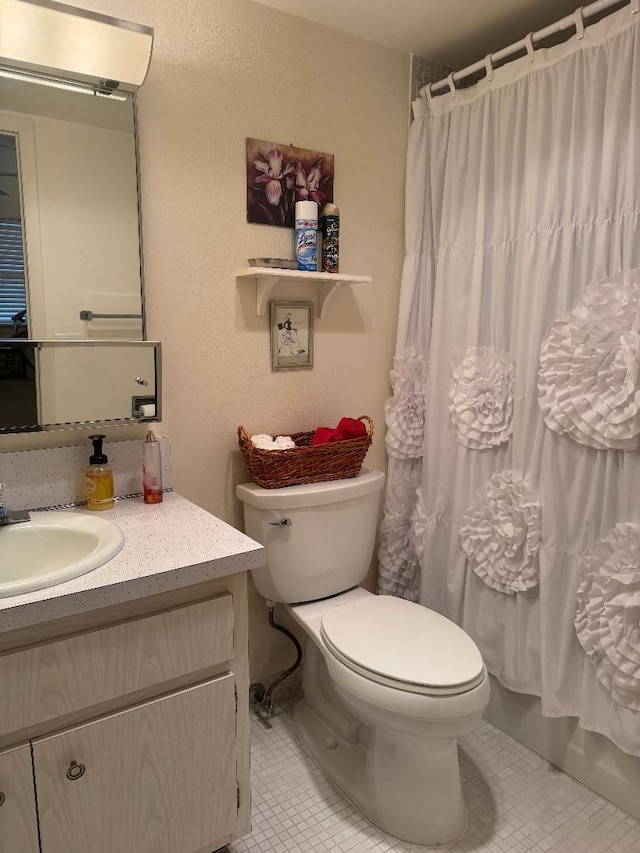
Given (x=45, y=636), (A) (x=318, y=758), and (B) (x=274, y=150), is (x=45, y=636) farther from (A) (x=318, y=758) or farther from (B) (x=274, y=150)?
(B) (x=274, y=150)

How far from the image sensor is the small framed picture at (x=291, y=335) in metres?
1.81

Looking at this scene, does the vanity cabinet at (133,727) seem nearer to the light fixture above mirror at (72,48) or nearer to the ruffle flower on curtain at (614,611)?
the ruffle flower on curtain at (614,611)

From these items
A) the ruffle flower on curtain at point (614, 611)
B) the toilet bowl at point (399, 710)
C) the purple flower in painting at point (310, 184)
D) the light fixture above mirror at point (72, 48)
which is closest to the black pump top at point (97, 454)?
the toilet bowl at point (399, 710)

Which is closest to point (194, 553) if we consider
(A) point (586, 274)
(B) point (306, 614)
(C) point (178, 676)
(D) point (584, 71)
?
(C) point (178, 676)

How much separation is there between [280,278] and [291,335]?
18cm

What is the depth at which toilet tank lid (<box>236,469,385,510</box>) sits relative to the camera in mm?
1653

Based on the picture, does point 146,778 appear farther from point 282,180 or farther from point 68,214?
point 282,180

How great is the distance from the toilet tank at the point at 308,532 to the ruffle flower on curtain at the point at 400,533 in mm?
289

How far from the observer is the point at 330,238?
1803mm

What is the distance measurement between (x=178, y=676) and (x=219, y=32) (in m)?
1.64

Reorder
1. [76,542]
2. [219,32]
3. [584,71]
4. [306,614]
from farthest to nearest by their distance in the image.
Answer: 1. [306,614]
2. [219,32]
3. [584,71]
4. [76,542]

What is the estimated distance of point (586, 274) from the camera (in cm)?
150

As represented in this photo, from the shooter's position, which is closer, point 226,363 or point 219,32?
point 219,32

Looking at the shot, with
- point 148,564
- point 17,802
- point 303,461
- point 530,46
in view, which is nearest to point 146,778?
point 17,802
